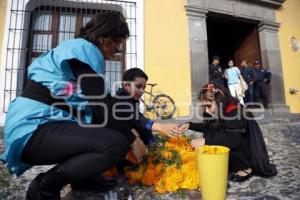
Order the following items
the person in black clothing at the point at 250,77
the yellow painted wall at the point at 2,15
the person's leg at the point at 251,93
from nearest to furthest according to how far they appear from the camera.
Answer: the yellow painted wall at the point at 2,15, the person in black clothing at the point at 250,77, the person's leg at the point at 251,93

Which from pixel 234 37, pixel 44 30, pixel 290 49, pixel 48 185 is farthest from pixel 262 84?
pixel 48 185

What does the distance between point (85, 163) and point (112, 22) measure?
0.88m

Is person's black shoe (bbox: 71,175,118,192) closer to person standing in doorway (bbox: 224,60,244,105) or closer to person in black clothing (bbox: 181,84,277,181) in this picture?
person in black clothing (bbox: 181,84,277,181)

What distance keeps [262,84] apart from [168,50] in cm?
334

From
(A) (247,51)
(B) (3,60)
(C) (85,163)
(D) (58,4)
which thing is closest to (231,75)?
(A) (247,51)

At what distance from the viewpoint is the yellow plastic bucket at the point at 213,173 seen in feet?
5.29

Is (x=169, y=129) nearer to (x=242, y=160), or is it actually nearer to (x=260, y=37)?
(x=242, y=160)

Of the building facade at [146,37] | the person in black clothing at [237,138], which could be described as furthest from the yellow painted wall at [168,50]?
the person in black clothing at [237,138]

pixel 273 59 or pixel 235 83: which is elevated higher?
pixel 273 59

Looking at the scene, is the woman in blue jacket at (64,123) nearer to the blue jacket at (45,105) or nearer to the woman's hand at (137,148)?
the blue jacket at (45,105)

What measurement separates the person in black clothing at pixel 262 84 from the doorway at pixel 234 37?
0.75 m

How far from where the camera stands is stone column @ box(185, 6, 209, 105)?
6551 mm

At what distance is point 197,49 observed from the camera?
22.0 ft

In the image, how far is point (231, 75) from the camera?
23.7 ft
